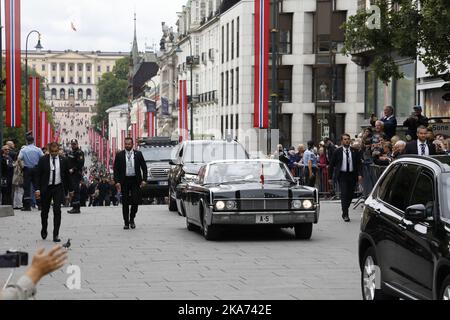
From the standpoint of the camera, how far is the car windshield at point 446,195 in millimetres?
8484

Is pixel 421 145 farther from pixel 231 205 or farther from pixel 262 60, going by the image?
pixel 262 60

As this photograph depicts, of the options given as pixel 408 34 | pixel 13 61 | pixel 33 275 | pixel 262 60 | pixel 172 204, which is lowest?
pixel 172 204

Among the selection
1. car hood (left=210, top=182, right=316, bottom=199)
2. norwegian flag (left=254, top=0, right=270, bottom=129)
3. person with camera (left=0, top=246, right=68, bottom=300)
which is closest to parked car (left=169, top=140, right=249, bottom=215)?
norwegian flag (left=254, top=0, right=270, bottom=129)

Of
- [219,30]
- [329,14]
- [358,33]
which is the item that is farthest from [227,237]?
[219,30]

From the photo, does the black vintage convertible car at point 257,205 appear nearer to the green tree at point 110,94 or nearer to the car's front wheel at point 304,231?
the car's front wheel at point 304,231

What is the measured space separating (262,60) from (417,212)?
21.2 m

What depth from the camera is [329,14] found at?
66812 mm

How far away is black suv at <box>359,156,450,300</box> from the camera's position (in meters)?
8.32

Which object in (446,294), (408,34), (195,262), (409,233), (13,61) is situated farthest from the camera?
(13,61)

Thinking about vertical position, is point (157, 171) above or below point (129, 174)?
below

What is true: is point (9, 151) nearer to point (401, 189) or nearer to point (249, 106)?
point (401, 189)

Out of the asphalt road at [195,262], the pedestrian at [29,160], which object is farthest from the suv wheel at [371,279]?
the pedestrian at [29,160]

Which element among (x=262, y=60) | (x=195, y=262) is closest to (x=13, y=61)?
(x=262, y=60)

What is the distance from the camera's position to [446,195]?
8680mm
